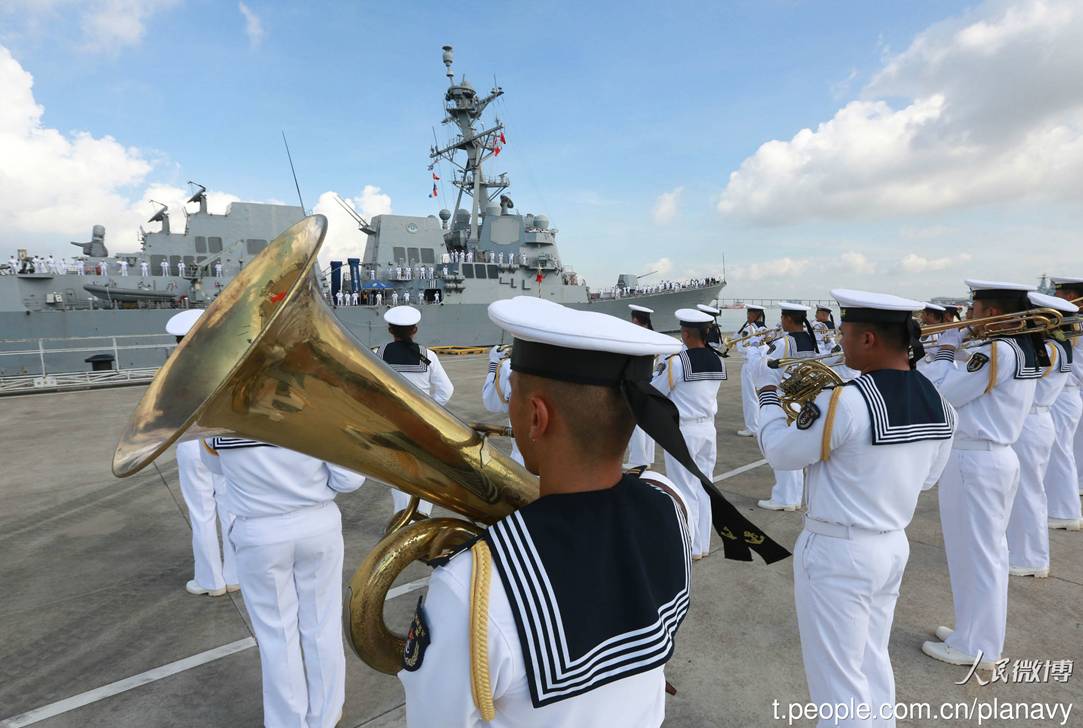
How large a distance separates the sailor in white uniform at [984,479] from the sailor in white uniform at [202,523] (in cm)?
489

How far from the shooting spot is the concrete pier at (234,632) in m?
2.96

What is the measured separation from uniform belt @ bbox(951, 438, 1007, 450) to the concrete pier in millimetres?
1215

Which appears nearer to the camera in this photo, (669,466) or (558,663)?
(558,663)

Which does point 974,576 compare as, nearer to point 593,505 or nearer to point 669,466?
point 669,466

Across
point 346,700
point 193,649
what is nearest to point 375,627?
point 346,700

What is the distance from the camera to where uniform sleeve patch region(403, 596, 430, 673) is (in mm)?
933

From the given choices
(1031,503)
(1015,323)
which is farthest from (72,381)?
(1031,503)

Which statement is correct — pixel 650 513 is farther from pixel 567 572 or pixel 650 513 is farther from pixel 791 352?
pixel 791 352

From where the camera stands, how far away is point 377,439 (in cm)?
118

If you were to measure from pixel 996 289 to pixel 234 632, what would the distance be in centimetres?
572

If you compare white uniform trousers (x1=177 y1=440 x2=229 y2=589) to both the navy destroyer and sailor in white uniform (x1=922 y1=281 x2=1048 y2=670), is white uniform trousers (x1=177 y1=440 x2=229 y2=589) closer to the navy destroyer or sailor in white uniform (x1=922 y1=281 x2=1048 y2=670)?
sailor in white uniform (x1=922 y1=281 x2=1048 y2=670)

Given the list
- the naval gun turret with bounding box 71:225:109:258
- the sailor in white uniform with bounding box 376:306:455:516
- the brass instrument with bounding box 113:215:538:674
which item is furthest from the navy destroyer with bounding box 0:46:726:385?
the brass instrument with bounding box 113:215:538:674

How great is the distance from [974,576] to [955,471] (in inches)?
24.9

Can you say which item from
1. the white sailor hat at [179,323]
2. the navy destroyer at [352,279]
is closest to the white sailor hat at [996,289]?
the white sailor hat at [179,323]
